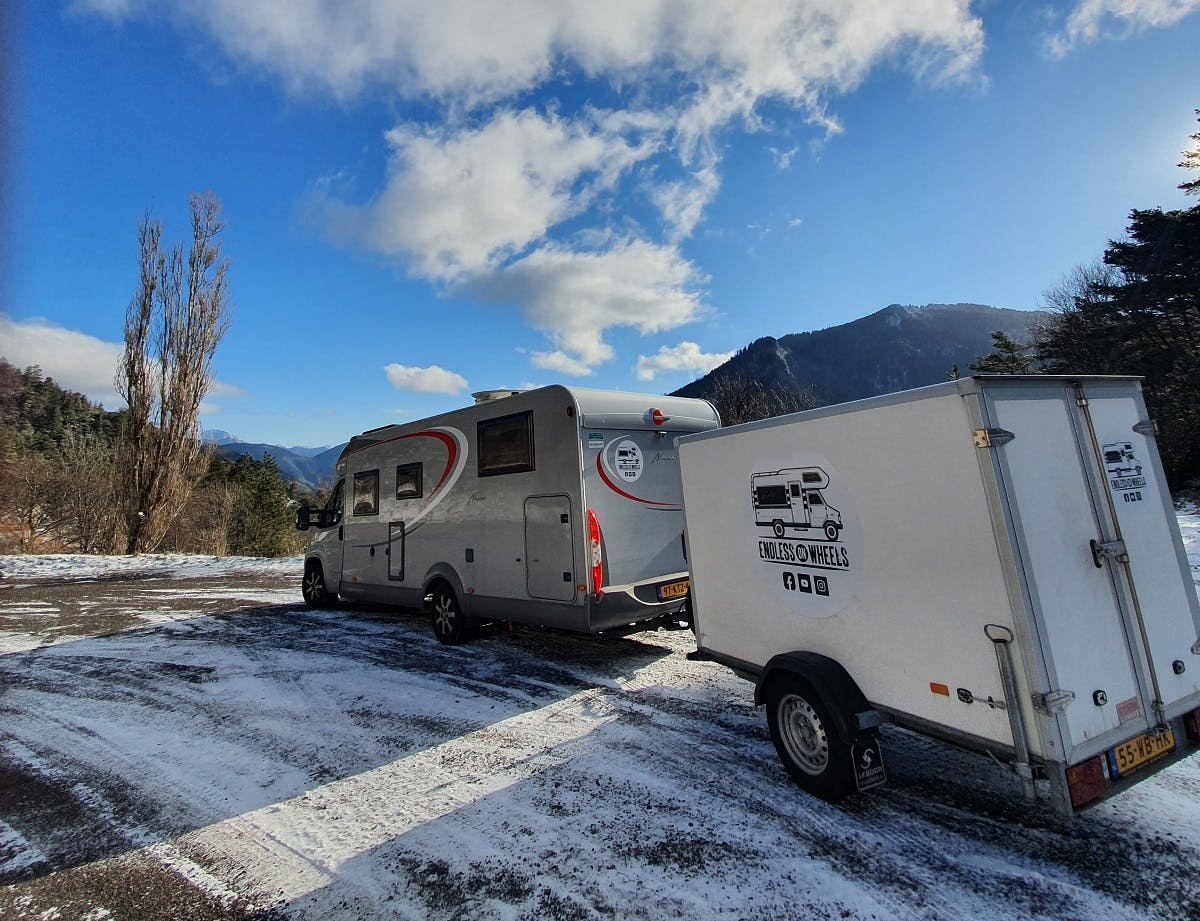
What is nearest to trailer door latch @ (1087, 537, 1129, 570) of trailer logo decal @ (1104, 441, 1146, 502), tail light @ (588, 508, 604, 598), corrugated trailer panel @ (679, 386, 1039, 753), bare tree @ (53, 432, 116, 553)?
trailer logo decal @ (1104, 441, 1146, 502)

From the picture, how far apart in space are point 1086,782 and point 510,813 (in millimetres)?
3021

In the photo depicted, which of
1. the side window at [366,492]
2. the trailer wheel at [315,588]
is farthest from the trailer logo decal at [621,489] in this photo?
the trailer wheel at [315,588]

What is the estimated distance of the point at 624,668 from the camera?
233 inches

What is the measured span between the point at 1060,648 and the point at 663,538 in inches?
152

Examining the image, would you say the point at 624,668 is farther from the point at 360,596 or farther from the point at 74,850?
the point at 360,596

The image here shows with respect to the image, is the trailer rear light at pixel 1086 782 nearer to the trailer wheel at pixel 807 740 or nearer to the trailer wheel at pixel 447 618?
the trailer wheel at pixel 807 740

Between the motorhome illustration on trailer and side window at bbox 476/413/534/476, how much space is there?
2.88 m

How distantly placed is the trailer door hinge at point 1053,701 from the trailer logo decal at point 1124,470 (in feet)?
3.96

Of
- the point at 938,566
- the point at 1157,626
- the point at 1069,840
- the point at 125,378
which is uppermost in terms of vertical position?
the point at 125,378

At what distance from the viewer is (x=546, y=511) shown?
5.80 m

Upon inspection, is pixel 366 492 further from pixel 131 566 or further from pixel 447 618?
pixel 131 566

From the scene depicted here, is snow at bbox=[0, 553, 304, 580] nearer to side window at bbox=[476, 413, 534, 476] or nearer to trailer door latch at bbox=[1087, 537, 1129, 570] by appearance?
side window at bbox=[476, 413, 534, 476]

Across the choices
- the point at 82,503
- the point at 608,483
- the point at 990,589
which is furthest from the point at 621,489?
the point at 82,503

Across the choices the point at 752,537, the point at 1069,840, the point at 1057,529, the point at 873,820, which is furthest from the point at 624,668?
the point at 1057,529
